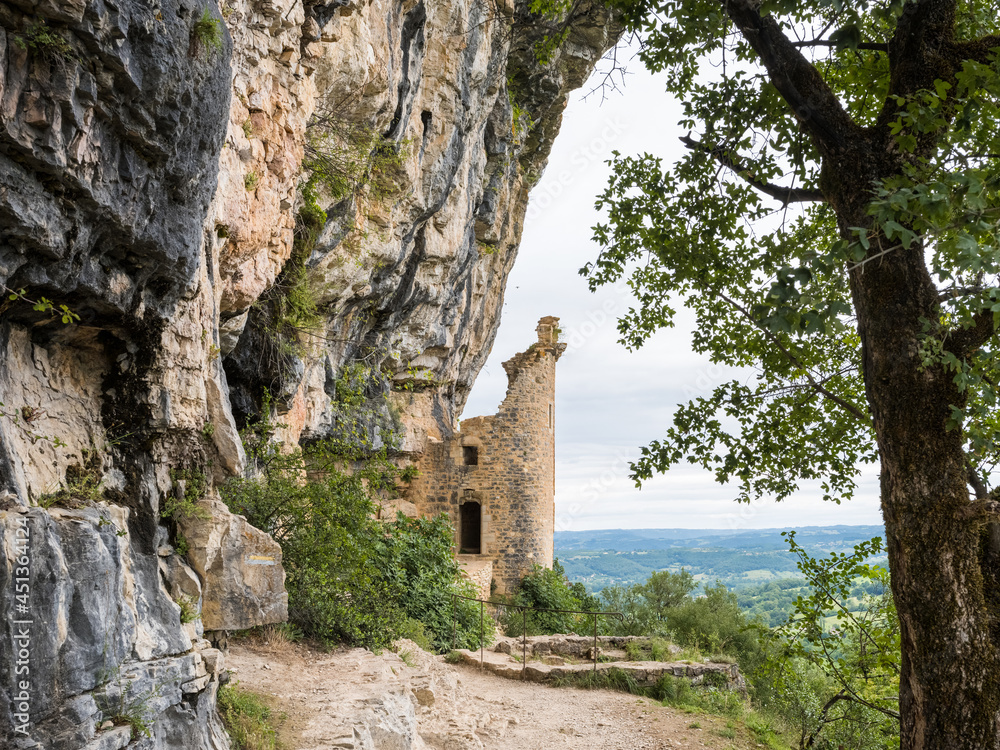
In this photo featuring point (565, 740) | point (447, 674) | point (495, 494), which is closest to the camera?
point (565, 740)

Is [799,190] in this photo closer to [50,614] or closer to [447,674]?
[50,614]

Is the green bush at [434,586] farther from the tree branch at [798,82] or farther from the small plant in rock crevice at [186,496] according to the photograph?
the tree branch at [798,82]

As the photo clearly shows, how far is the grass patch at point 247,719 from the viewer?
466cm

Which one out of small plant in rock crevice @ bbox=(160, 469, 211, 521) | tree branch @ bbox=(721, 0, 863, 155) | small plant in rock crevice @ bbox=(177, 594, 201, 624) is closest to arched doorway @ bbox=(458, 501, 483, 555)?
small plant in rock crevice @ bbox=(160, 469, 211, 521)

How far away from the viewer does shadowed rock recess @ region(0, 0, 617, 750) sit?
308cm

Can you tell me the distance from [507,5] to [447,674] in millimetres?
11181

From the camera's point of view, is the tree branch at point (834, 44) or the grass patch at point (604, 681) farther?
the grass patch at point (604, 681)

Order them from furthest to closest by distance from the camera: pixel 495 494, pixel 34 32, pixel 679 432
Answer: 1. pixel 495 494
2. pixel 679 432
3. pixel 34 32

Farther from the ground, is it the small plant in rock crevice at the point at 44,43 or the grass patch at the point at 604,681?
the small plant in rock crevice at the point at 44,43

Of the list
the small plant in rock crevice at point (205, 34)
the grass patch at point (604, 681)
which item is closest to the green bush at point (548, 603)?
the grass patch at point (604, 681)

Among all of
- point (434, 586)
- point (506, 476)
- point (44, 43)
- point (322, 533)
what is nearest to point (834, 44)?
point (44, 43)

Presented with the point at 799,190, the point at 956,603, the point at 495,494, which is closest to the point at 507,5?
the point at 799,190

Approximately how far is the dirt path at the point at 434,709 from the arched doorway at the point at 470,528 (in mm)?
8123

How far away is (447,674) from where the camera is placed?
9.12 metres
